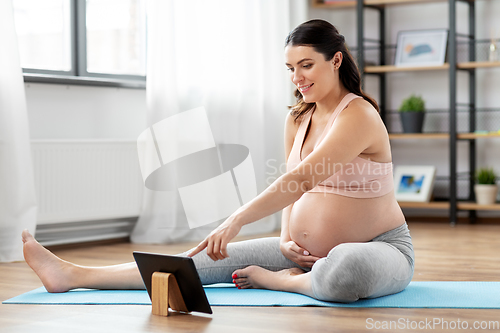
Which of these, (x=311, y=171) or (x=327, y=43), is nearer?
(x=311, y=171)

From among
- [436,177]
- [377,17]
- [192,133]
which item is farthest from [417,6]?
[192,133]

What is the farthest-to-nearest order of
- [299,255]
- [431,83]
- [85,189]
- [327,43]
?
1. [431,83]
2. [85,189]
3. [299,255]
4. [327,43]

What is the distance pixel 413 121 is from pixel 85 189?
218 centimetres

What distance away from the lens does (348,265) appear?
1.74 m

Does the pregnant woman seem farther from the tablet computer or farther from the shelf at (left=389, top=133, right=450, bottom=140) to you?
the shelf at (left=389, top=133, right=450, bottom=140)

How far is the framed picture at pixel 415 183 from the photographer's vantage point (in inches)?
172

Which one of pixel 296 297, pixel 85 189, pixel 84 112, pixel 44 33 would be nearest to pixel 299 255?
pixel 296 297

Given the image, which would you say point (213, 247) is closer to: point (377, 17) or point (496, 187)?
point (496, 187)

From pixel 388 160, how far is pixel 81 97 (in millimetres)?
1997

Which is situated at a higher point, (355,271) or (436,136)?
(436,136)

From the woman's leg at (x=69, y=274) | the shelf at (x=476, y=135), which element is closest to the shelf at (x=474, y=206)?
the shelf at (x=476, y=135)

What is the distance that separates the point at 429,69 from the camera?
436 cm

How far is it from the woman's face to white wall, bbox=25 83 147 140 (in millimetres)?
1772

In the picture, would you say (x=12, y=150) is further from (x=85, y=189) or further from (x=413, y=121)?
(x=413, y=121)
